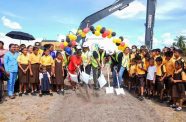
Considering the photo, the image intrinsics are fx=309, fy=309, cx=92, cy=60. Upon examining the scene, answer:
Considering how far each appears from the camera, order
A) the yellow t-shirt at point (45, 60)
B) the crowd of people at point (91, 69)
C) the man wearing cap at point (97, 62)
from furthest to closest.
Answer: the man wearing cap at point (97, 62)
the yellow t-shirt at point (45, 60)
the crowd of people at point (91, 69)

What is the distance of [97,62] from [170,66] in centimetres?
319

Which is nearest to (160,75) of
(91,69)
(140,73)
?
(140,73)

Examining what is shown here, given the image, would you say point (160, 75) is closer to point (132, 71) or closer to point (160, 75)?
point (160, 75)

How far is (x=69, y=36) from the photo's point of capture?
43.4ft

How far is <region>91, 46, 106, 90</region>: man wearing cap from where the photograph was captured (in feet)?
39.3

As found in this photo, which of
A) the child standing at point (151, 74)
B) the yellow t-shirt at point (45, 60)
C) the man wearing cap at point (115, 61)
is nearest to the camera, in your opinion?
the child standing at point (151, 74)

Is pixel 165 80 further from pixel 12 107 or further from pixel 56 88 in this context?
pixel 12 107

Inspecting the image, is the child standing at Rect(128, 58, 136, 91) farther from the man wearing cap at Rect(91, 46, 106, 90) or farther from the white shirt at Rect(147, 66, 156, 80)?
the white shirt at Rect(147, 66, 156, 80)

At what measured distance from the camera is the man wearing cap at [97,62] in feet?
39.3

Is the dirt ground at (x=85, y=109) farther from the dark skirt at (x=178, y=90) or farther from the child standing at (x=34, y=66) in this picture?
the child standing at (x=34, y=66)

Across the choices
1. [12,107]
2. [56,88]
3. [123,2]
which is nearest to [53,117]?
[12,107]

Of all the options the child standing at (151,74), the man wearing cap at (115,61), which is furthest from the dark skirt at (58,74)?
the child standing at (151,74)

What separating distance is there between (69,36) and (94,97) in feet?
11.9

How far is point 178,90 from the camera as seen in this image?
9.21m
